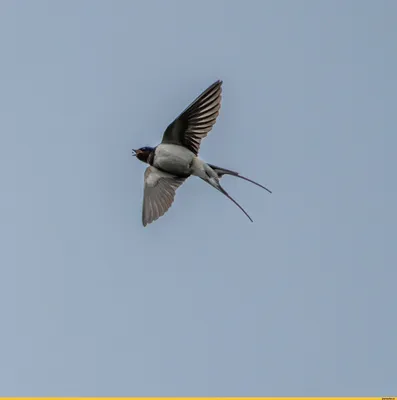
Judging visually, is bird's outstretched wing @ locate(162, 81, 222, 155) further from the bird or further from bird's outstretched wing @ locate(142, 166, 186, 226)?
bird's outstretched wing @ locate(142, 166, 186, 226)

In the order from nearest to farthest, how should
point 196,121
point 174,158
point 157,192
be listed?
point 196,121, point 174,158, point 157,192

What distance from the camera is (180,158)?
369 inches

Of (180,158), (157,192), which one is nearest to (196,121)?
(180,158)

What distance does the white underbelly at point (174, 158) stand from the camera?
938 cm

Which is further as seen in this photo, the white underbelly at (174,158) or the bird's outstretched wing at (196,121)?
the white underbelly at (174,158)

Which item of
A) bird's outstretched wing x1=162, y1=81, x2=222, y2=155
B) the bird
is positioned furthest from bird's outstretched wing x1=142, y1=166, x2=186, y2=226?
bird's outstretched wing x1=162, y1=81, x2=222, y2=155

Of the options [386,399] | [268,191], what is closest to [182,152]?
[268,191]

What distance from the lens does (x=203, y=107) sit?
9.19 meters

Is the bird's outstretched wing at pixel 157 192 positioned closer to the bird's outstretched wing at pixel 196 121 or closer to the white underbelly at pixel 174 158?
the white underbelly at pixel 174 158

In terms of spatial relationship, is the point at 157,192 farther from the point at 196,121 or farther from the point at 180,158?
the point at 196,121

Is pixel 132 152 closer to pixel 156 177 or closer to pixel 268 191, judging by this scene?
pixel 156 177

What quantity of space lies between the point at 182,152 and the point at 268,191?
4.34ft

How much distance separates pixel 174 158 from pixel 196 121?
348mm

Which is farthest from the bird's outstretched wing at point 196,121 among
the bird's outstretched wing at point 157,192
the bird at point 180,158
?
the bird's outstretched wing at point 157,192
